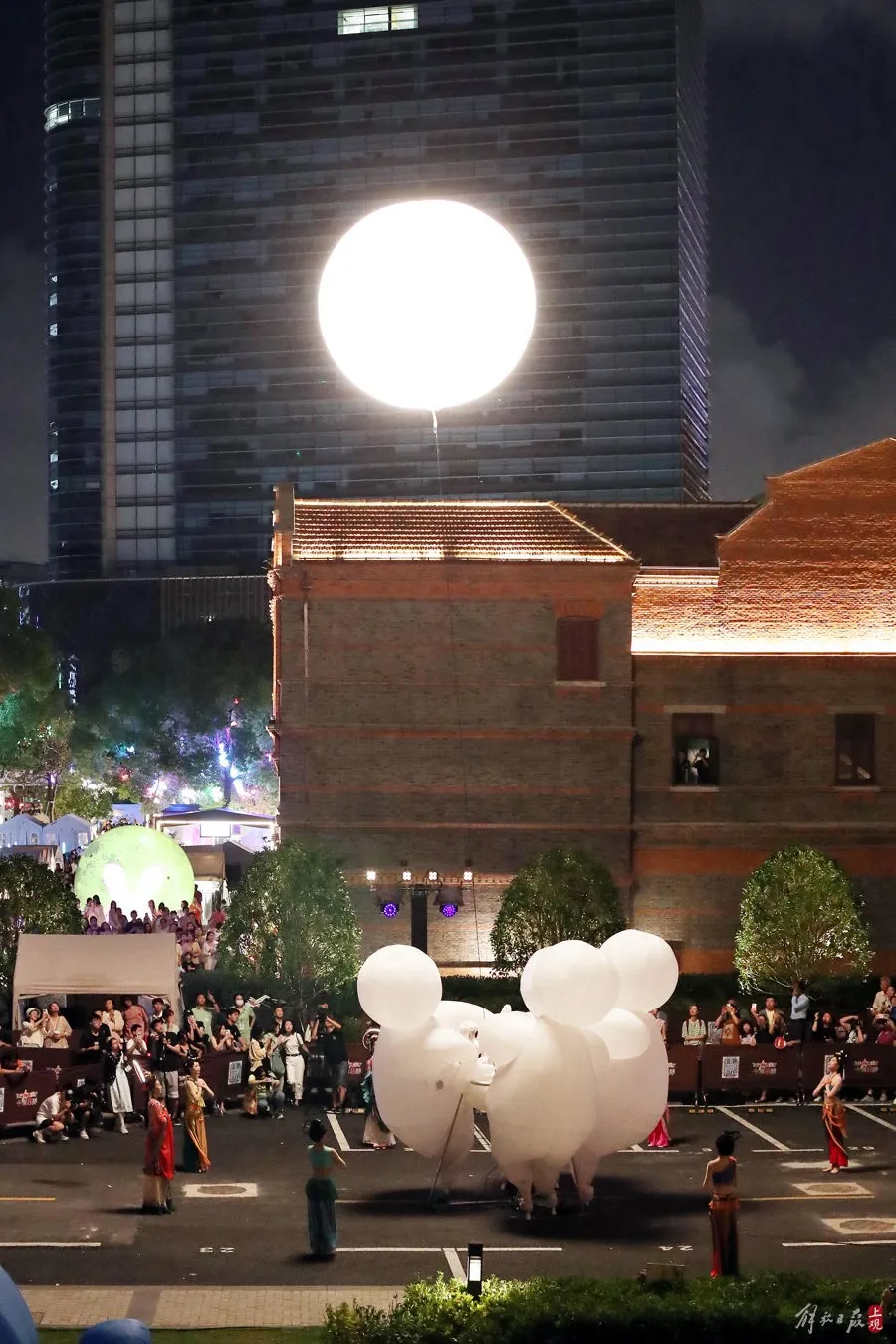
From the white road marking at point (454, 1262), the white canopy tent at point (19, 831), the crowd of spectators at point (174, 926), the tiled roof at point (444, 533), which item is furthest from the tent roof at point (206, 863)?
the white road marking at point (454, 1262)

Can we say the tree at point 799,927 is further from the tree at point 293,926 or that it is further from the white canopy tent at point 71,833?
the white canopy tent at point 71,833

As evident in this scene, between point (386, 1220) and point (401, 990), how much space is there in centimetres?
254

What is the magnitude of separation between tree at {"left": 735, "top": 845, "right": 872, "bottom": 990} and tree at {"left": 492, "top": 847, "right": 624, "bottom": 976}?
2.78 m

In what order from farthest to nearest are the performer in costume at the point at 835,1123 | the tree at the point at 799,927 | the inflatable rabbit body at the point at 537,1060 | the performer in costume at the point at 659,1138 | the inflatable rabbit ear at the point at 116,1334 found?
the tree at the point at 799,927 → the performer in costume at the point at 659,1138 → the performer in costume at the point at 835,1123 → the inflatable rabbit body at the point at 537,1060 → the inflatable rabbit ear at the point at 116,1334

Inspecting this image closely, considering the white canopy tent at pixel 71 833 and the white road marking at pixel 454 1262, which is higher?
the white canopy tent at pixel 71 833

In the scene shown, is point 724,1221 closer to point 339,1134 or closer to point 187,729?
point 339,1134

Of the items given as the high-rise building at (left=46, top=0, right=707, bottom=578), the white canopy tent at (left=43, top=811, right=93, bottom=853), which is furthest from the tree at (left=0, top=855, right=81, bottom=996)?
the high-rise building at (left=46, top=0, right=707, bottom=578)

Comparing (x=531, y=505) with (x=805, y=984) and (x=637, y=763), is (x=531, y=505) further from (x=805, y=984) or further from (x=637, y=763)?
(x=805, y=984)

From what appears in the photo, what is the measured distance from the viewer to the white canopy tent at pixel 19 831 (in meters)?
63.7

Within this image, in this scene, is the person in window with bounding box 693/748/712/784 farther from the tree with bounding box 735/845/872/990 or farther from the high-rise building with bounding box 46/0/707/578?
the high-rise building with bounding box 46/0/707/578

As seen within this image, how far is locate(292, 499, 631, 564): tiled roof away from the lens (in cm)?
4109

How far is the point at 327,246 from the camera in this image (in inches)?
6560

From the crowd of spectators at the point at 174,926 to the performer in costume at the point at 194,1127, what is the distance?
13.4m

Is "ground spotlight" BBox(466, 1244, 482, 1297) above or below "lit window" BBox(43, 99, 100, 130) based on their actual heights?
below
